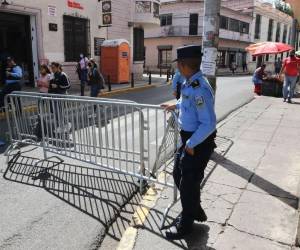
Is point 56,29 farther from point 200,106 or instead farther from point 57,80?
point 200,106

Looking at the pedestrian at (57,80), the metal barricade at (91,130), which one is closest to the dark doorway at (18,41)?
the pedestrian at (57,80)

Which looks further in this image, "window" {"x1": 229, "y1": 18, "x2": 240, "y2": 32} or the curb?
"window" {"x1": 229, "y1": 18, "x2": 240, "y2": 32}

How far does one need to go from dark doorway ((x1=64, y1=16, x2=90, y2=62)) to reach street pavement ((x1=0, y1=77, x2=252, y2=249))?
1175cm

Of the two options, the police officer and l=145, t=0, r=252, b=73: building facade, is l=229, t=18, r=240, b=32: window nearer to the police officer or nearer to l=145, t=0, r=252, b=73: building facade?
l=145, t=0, r=252, b=73: building facade

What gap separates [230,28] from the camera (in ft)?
141

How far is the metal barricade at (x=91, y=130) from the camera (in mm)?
4785

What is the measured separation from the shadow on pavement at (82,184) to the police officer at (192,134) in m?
0.92

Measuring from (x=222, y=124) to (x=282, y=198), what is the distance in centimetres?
474

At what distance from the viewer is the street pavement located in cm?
355

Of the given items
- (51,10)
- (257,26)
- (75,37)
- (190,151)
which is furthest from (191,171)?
(257,26)

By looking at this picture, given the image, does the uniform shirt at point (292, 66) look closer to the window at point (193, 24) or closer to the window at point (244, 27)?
the window at point (193, 24)

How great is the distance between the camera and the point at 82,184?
493cm

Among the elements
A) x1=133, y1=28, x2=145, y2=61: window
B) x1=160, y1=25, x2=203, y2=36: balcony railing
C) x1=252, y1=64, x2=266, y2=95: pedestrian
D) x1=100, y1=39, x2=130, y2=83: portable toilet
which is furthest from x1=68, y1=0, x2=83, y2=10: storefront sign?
x1=160, y1=25, x2=203, y2=36: balcony railing

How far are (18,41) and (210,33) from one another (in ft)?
41.1
